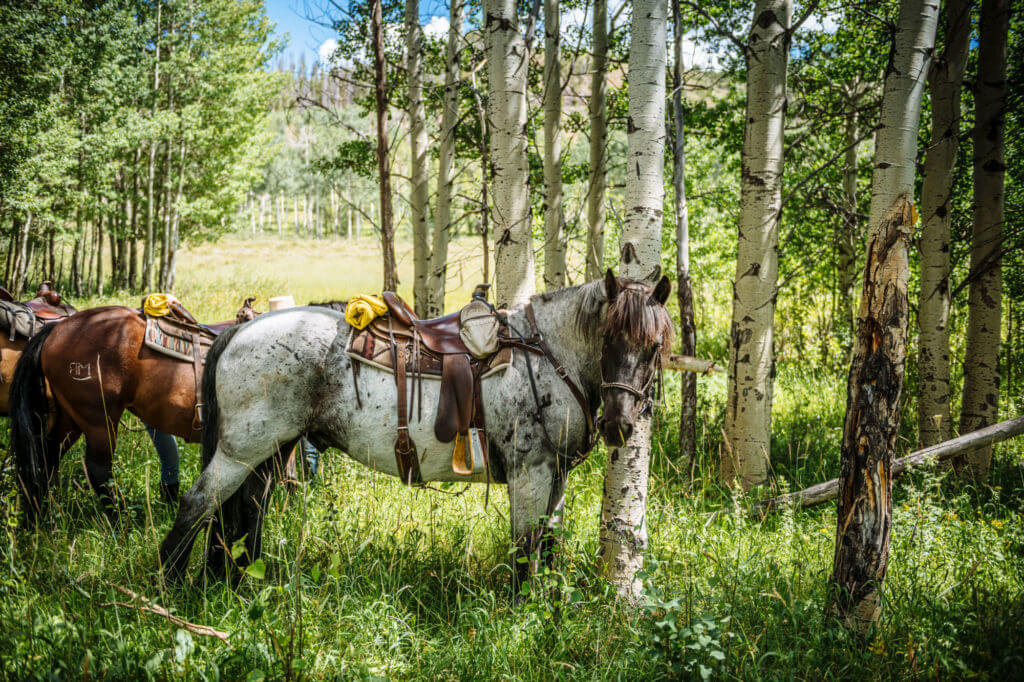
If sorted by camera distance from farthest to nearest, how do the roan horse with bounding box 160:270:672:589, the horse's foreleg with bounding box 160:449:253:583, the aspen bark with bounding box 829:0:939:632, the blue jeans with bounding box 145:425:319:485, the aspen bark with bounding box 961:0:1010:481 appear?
the aspen bark with bounding box 961:0:1010:481 < the blue jeans with bounding box 145:425:319:485 < the roan horse with bounding box 160:270:672:589 < the horse's foreleg with bounding box 160:449:253:583 < the aspen bark with bounding box 829:0:939:632

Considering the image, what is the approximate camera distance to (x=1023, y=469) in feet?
17.8

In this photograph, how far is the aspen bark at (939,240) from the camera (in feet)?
17.3

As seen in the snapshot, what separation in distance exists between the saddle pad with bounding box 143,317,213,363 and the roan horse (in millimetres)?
1402

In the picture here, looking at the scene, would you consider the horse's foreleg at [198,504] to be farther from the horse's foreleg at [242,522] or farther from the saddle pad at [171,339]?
the saddle pad at [171,339]

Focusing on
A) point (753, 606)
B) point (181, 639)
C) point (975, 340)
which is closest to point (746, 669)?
point (753, 606)

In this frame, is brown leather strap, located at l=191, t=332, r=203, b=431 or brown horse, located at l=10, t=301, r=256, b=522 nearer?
brown horse, located at l=10, t=301, r=256, b=522

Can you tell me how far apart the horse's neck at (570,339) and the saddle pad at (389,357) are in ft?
0.88

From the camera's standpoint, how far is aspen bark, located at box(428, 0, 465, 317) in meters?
7.84

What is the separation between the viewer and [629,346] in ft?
9.09

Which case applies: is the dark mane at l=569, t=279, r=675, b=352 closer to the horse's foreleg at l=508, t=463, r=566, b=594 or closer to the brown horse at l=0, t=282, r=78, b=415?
the horse's foreleg at l=508, t=463, r=566, b=594

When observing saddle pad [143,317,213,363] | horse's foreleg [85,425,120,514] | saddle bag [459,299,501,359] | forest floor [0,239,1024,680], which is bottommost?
forest floor [0,239,1024,680]

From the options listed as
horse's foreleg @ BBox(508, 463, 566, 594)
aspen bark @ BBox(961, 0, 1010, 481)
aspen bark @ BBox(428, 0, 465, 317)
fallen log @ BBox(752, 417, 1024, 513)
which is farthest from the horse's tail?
aspen bark @ BBox(961, 0, 1010, 481)

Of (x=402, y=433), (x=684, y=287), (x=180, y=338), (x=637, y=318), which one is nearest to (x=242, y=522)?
(x=402, y=433)

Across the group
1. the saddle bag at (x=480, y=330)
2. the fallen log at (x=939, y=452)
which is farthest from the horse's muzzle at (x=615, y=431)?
the fallen log at (x=939, y=452)
